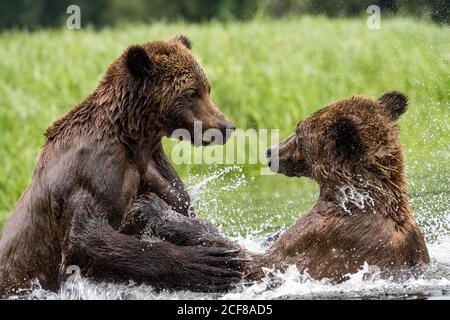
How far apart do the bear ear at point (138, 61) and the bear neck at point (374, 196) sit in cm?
181

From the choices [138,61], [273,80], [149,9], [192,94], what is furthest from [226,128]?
[149,9]

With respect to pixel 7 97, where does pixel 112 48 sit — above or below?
above

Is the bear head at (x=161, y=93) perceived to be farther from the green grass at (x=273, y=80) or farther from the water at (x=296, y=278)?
the green grass at (x=273, y=80)

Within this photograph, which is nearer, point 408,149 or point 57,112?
point 408,149

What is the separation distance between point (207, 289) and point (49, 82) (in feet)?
42.4

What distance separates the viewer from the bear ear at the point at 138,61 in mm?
8547

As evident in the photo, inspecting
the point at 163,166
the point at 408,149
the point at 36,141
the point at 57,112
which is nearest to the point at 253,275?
the point at 163,166

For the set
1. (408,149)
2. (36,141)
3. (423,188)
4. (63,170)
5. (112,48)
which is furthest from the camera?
(112,48)

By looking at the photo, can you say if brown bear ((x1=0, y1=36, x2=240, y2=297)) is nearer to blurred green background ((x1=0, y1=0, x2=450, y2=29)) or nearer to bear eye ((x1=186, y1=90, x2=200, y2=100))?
bear eye ((x1=186, y1=90, x2=200, y2=100))

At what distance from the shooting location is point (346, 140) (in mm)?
8539

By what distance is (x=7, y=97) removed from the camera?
19.5 meters

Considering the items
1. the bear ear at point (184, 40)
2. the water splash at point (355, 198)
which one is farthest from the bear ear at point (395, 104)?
the bear ear at point (184, 40)

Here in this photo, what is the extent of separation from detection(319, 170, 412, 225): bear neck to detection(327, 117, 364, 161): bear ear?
18 centimetres
